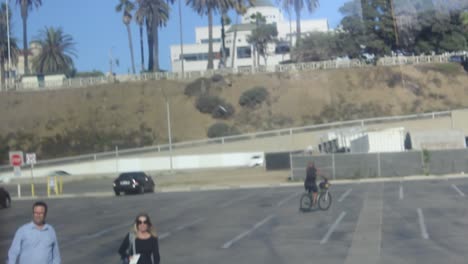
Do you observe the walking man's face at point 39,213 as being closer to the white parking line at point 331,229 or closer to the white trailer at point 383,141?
the white parking line at point 331,229

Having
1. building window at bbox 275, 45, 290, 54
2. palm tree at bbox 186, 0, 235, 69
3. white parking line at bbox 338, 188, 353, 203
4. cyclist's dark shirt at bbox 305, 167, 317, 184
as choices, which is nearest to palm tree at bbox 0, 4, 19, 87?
palm tree at bbox 186, 0, 235, 69

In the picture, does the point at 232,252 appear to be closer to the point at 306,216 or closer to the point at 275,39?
the point at 306,216

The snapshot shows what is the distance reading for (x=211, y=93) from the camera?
9669cm

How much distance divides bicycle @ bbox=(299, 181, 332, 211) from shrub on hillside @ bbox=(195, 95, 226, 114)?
63265 mm

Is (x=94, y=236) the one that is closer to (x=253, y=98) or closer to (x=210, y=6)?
(x=253, y=98)

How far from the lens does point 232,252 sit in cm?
1961

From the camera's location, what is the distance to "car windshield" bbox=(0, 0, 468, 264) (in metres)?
22.7

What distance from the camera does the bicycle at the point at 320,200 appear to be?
29.6m

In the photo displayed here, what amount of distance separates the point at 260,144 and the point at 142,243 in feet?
233

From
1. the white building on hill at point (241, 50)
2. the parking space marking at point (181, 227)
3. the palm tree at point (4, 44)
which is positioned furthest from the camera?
the white building on hill at point (241, 50)

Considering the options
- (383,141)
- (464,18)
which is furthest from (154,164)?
(464,18)

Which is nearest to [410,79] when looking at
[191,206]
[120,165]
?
[120,165]

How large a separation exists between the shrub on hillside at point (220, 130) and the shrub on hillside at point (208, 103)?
3978 millimetres

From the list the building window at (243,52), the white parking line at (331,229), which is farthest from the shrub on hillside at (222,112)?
the white parking line at (331,229)
